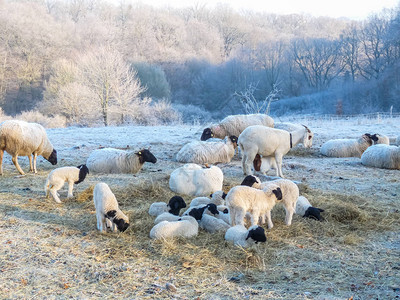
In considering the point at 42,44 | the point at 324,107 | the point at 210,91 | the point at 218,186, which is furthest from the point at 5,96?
the point at 218,186

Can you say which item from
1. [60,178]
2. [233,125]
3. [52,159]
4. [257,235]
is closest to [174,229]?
[257,235]

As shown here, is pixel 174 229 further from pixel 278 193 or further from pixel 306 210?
pixel 306 210

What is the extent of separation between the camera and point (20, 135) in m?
9.54

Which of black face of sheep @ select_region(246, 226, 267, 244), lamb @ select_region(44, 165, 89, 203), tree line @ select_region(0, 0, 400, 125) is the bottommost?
black face of sheep @ select_region(246, 226, 267, 244)

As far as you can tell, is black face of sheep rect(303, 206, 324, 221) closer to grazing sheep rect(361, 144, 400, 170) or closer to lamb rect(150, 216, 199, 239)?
lamb rect(150, 216, 199, 239)

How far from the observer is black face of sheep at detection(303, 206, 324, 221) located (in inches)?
235

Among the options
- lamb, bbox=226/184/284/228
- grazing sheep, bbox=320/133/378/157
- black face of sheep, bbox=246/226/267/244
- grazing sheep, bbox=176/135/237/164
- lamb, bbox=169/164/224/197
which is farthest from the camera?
grazing sheep, bbox=320/133/378/157

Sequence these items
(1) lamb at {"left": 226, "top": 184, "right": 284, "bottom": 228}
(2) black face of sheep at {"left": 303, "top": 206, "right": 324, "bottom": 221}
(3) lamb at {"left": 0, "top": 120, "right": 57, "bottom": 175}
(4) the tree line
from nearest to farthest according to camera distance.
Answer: (1) lamb at {"left": 226, "top": 184, "right": 284, "bottom": 228}
(2) black face of sheep at {"left": 303, "top": 206, "right": 324, "bottom": 221}
(3) lamb at {"left": 0, "top": 120, "right": 57, "bottom": 175}
(4) the tree line

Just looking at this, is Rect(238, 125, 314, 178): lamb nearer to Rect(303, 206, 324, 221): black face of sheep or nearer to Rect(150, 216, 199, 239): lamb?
Rect(303, 206, 324, 221): black face of sheep

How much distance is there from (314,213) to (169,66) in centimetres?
6583

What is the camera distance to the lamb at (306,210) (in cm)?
599

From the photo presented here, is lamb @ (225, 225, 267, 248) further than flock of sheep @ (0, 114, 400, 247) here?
No

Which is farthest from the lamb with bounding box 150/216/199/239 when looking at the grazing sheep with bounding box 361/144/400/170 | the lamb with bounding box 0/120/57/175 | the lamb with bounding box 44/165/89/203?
the grazing sheep with bounding box 361/144/400/170

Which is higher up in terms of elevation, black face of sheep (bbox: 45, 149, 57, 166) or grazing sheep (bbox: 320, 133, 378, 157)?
black face of sheep (bbox: 45, 149, 57, 166)
